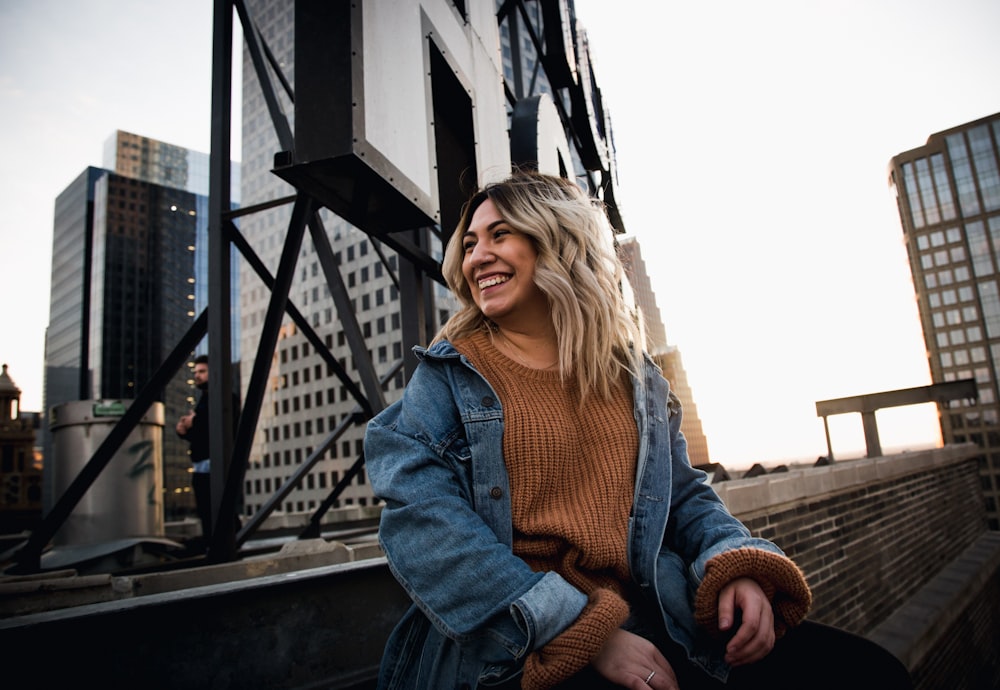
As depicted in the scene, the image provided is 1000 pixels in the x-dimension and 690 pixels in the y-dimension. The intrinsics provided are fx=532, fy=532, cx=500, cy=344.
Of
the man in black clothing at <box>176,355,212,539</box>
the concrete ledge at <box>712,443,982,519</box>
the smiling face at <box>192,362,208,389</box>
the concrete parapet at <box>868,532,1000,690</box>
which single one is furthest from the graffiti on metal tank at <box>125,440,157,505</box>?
the concrete parapet at <box>868,532,1000,690</box>

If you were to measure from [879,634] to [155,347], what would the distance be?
91952 millimetres

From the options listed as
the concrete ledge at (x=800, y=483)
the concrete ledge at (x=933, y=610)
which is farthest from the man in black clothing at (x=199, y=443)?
the concrete ledge at (x=933, y=610)

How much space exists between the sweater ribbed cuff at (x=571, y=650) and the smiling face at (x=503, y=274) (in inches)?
32.6

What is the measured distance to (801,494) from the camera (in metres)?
5.94

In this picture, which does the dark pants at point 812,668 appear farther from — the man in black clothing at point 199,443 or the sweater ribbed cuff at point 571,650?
the man in black clothing at point 199,443

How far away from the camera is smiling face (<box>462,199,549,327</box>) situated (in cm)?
155

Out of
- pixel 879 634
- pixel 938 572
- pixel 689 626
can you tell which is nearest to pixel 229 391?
pixel 689 626

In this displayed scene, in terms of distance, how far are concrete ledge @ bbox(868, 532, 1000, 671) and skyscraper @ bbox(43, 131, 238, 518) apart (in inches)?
3263

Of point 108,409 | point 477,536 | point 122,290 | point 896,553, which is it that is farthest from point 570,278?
point 122,290

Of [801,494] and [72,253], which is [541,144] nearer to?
[801,494]

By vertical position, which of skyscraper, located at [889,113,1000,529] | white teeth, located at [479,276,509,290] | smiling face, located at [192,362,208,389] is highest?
skyscraper, located at [889,113,1000,529]

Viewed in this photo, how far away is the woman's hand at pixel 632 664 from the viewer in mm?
988

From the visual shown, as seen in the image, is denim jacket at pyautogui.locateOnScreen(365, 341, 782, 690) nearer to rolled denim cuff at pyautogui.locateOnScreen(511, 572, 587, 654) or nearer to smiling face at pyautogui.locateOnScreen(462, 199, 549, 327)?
rolled denim cuff at pyautogui.locateOnScreen(511, 572, 587, 654)

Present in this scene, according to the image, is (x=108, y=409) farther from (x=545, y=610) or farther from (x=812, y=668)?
(x=812, y=668)
